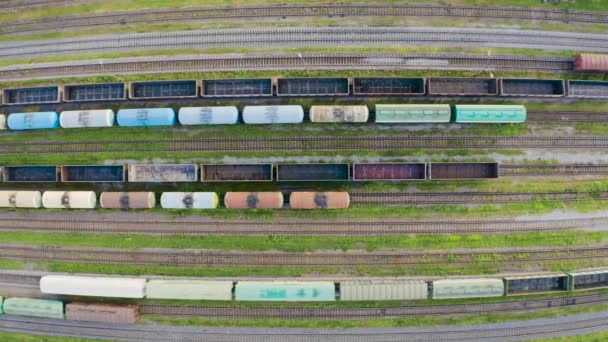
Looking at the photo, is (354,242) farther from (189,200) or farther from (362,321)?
(189,200)

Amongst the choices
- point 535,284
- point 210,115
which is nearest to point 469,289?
point 535,284

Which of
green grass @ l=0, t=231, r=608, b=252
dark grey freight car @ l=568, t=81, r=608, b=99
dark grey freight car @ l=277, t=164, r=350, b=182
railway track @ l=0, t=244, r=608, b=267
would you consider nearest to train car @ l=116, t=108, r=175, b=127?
green grass @ l=0, t=231, r=608, b=252

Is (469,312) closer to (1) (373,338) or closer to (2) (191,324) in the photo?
(1) (373,338)

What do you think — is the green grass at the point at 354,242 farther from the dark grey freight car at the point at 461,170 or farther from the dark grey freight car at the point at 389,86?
the dark grey freight car at the point at 389,86

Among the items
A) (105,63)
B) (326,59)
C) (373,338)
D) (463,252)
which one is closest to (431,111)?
(326,59)

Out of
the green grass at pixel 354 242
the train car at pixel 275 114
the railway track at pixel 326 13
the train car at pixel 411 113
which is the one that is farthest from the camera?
the railway track at pixel 326 13

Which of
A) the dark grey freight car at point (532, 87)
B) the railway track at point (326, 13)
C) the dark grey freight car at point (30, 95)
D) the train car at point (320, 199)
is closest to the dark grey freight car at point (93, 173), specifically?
the dark grey freight car at point (30, 95)
